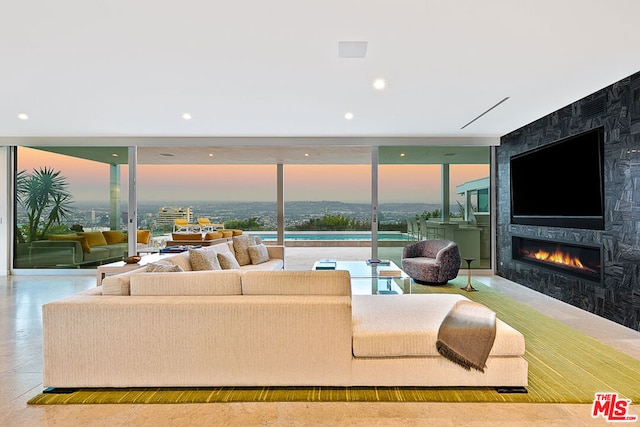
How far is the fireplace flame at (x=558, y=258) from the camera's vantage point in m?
4.93

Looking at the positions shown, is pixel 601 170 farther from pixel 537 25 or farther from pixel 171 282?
pixel 171 282

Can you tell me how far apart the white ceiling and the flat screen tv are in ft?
1.83

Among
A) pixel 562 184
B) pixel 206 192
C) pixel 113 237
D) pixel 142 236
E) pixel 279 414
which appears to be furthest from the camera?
pixel 206 192

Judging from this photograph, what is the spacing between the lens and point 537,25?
9.29 ft

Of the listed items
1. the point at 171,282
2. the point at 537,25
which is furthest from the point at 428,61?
the point at 171,282

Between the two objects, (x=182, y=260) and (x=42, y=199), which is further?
(x=42, y=199)

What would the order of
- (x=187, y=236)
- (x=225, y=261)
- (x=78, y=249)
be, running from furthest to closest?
(x=187, y=236), (x=78, y=249), (x=225, y=261)

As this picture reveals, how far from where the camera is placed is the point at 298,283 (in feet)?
8.89

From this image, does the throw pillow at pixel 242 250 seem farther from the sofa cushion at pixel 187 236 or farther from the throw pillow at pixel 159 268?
the throw pillow at pixel 159 268

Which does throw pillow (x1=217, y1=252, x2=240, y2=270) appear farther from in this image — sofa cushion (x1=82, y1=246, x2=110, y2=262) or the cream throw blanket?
sofa cushion (x1=82, y1=246, x2=110, y2=262)

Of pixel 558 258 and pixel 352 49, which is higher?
pixel 352 49

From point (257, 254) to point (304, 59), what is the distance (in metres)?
3.04

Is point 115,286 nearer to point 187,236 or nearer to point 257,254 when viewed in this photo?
point 257,254

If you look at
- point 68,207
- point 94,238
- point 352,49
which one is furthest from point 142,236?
point 352,49
